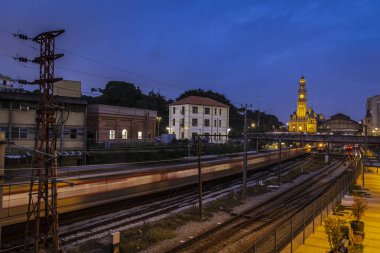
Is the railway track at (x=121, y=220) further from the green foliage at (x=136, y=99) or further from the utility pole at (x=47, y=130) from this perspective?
the green foliage at (x=136, y=99)

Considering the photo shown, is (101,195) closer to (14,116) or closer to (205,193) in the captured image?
(205,193)

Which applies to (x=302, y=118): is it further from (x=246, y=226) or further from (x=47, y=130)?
(x=47, y=130)

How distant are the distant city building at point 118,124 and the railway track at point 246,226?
2623cm

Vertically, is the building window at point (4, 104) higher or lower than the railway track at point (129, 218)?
higher

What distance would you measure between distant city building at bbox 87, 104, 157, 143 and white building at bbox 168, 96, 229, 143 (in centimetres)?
1611

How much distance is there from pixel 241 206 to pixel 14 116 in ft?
84.2

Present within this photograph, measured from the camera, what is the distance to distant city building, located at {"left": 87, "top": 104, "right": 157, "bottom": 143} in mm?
44287

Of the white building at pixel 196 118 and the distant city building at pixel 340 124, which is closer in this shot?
the white building at pixel 196 118

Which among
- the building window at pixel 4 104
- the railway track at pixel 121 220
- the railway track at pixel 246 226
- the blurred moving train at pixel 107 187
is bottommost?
the railway track at pixel 246 226

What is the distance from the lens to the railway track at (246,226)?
14531mm

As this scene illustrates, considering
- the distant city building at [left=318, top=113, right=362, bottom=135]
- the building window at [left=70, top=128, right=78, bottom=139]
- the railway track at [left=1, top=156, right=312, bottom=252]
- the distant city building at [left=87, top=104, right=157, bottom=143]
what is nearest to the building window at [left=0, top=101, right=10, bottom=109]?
the building window at [left=70, top=128, right=78, bottom=139]

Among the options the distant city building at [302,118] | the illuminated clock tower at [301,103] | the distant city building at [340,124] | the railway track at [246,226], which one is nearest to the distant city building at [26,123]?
the railway track at [246,226]

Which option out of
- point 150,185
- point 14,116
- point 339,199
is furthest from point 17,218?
point 14,116

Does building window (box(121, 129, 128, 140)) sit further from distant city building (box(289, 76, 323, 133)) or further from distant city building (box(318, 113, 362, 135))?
distant city building (box(289, 76, 323, 133))
